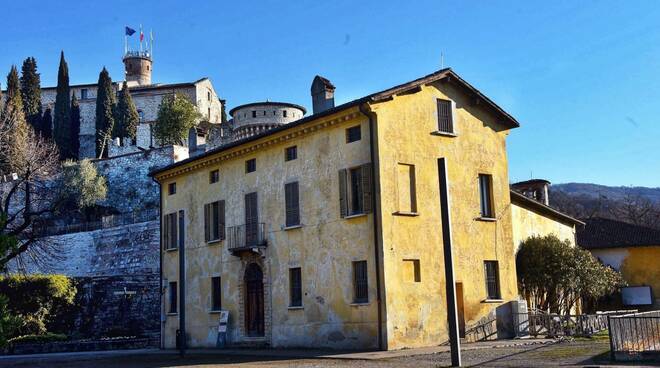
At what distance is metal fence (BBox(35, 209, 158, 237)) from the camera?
181 ft

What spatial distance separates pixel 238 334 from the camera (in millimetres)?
27109

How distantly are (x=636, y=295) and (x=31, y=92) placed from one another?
77.8 metres

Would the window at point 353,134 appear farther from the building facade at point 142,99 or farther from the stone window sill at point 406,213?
the building facade at point 142,99

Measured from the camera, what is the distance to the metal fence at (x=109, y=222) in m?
55.2

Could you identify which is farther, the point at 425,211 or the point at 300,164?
the point at 300,164

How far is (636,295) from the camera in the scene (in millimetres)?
32625

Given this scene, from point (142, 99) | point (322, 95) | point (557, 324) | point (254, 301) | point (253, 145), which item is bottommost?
point (557, 324)

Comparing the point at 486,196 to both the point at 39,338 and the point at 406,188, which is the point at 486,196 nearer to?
the point at 406,188

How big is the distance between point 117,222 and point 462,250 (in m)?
39.2

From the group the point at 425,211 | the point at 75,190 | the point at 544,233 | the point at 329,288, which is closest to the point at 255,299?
the point at 329,288

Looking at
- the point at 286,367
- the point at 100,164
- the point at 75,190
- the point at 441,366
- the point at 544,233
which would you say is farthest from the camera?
the point at 100,164

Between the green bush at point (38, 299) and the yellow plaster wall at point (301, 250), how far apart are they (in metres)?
12.1

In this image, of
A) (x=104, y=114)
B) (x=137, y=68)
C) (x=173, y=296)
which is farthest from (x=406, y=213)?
(x=137, y=68)

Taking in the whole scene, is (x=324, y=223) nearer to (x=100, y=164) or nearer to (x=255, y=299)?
(x=255, y=299)
